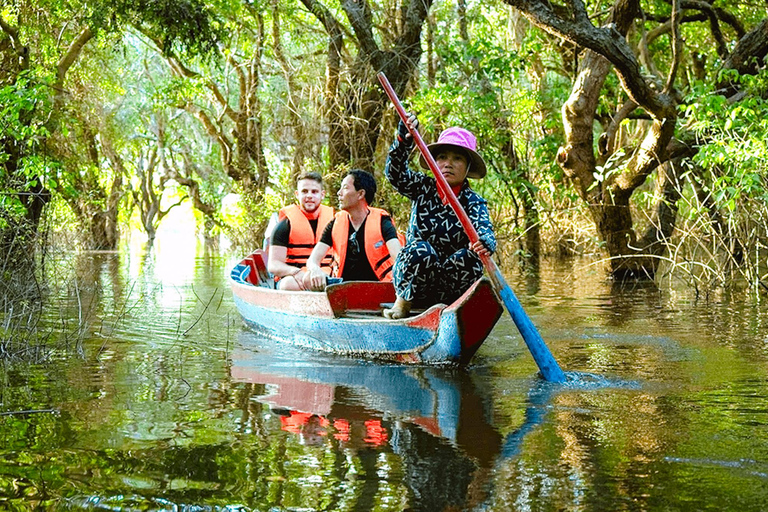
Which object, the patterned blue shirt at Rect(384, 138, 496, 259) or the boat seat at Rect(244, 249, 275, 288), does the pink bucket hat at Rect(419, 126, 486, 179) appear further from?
the boat seat at Rect(244, 249, 275, 288)

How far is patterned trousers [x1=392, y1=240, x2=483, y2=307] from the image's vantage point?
19.7 feet

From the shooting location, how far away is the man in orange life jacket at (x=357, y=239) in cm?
724

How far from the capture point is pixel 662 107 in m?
10.2

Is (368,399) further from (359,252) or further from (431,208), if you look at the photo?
(359,252)

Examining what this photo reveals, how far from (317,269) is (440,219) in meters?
1.60

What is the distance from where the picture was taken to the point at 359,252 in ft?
24.8

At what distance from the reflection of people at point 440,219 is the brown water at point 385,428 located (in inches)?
21.5

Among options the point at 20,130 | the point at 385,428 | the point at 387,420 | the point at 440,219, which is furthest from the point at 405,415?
the point at 20,130

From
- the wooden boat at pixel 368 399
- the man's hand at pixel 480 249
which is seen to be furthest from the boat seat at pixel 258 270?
the man's hand at pixel 480 249

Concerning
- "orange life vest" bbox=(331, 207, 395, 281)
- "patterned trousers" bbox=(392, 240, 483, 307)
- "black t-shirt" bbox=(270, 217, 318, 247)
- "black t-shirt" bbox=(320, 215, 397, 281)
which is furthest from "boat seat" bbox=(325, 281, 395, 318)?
"black t-shirt" bbox=(270, 217, 318, 247)

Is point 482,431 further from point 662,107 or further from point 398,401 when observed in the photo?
point 662,107

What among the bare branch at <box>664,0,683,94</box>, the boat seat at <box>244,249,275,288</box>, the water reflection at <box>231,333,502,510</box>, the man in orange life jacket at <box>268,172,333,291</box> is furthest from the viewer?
the boat seat at <box>244,249,275,288</box>

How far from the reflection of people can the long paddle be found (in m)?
0.13

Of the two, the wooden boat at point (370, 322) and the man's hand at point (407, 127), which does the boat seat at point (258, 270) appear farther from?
the man's hand at point (407, 127)
